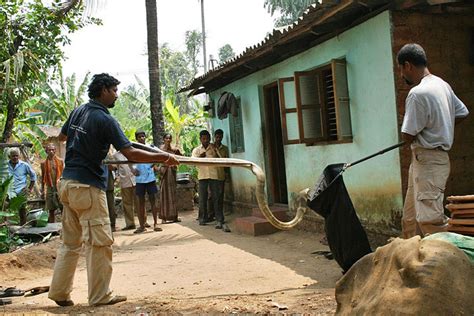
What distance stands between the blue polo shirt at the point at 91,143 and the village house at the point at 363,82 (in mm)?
3217

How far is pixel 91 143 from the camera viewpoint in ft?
17.1

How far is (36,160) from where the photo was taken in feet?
87.1

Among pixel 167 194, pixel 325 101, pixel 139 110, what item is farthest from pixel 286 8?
pixel 325 101

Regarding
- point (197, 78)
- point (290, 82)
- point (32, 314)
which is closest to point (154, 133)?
point (197, 78)

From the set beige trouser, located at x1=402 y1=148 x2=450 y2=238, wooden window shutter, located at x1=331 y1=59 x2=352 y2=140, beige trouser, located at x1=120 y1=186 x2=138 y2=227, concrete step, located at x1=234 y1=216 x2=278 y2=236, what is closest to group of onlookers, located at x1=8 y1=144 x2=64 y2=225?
beige trouser, located at x1=120 y1=186 x2=138 y2=227

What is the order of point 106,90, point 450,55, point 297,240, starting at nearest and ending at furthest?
point 106,90 → point 450,55 → point 297,240

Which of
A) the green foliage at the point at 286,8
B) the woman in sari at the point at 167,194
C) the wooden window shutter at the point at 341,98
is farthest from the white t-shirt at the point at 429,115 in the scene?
the green foliage at the point at 286,8

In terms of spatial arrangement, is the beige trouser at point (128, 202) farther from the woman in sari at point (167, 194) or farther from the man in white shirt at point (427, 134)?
the man in white shirt at point (427, 134)

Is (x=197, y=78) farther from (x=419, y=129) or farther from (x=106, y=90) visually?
(x=419, y=129)

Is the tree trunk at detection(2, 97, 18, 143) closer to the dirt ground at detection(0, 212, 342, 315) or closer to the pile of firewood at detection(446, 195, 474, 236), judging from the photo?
the dirt ground at detection(0, 212, 342, 315)

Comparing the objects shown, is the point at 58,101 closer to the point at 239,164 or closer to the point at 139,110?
the point at 139,110

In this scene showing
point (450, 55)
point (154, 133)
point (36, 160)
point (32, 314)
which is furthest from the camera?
point (36, 160)

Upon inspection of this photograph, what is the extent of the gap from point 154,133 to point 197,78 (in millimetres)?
2064

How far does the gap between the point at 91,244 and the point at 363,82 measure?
4270mm
